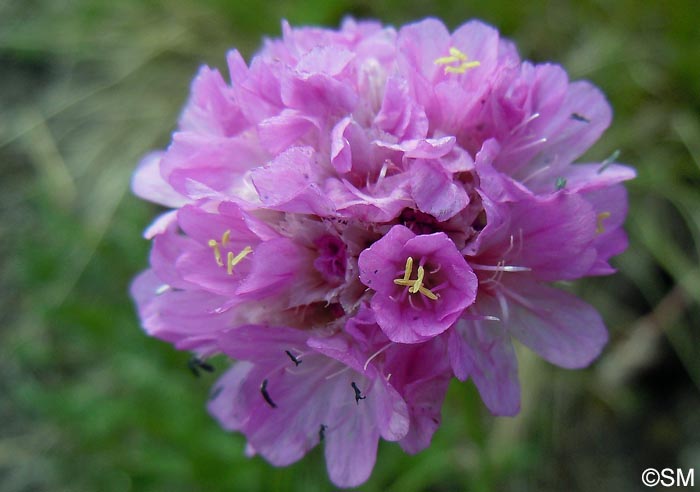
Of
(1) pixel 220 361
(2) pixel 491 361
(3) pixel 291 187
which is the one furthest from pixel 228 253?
(1) pixel 220 361

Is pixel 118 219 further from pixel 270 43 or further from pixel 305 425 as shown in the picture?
pixel 305 425

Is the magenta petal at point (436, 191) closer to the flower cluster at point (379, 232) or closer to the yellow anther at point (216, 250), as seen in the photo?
the flower cluster at point (379, 232)

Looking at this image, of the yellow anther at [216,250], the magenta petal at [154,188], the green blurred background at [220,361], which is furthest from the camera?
the green blurred background at [220,361]

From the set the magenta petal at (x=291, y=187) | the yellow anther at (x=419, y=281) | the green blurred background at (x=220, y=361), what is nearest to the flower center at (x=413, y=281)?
the yellow anther at (x=419, y=281)

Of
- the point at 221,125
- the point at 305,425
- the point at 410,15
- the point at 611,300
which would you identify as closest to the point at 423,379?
the point at 305,425

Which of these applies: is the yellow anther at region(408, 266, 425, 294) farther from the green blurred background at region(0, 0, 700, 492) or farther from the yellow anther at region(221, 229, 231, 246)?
the green blurred background at region(0, 0, 700, 492)
